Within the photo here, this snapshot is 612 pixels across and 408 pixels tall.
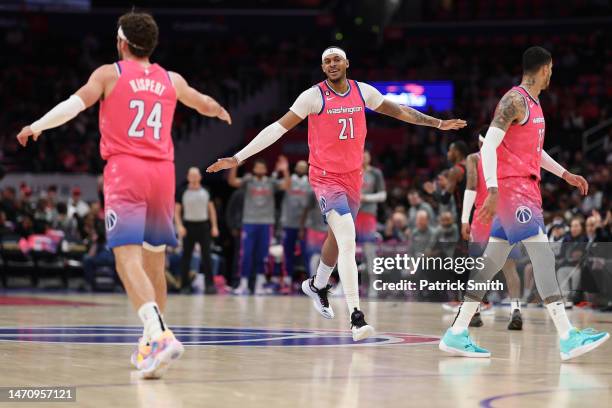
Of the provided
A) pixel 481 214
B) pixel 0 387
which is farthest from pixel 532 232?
pixel 0 387

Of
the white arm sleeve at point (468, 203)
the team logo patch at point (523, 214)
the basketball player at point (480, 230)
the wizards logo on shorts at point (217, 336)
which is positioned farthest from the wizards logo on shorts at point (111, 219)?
the white arm sleeve at point (468, 203)

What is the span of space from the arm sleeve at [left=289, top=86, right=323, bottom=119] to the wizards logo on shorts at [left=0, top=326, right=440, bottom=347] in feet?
6.02

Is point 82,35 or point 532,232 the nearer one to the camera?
point 532,232

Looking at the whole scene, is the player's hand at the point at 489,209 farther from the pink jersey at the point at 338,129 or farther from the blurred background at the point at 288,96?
the blurred background at the point at 288,96

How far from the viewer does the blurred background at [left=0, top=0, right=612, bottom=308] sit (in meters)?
18.6

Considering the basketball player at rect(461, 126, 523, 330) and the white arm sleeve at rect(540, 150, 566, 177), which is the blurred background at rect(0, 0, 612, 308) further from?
the white arm sleeve at rect(540, 150, 566, 177)

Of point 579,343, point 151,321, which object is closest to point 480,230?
point 579,343

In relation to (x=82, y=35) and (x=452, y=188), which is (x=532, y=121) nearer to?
(x=452, y=188)

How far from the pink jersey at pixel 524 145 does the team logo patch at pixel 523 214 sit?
0.27 metres

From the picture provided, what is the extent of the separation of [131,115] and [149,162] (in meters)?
0.30

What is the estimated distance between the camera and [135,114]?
6.50m

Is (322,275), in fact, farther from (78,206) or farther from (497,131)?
(78,206)

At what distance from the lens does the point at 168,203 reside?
6652 mm

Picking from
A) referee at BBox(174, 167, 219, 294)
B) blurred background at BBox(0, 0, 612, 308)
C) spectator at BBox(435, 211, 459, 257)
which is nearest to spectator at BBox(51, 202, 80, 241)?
blurred background at BBox(0, 0, 612, 308)
